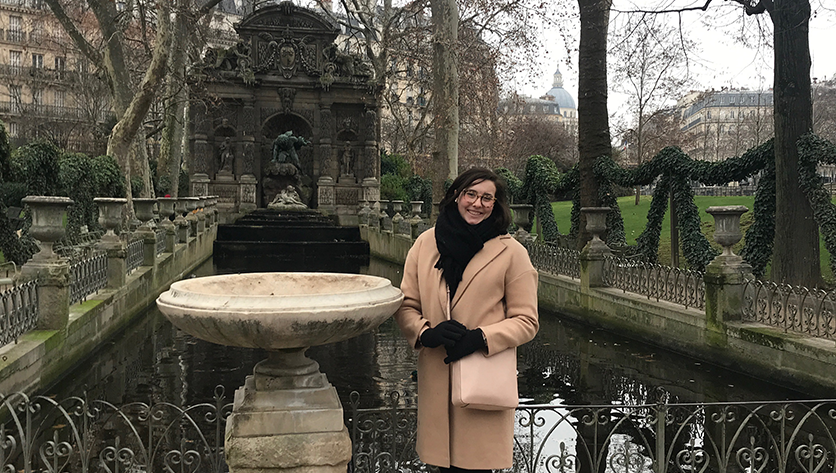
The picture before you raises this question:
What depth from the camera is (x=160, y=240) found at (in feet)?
51.0

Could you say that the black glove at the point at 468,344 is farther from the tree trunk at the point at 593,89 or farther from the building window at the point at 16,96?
the building window at the point at 16,96

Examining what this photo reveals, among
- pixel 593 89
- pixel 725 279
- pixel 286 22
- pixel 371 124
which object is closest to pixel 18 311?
pixel 725 279

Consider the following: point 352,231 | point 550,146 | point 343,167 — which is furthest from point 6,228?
point 550,146

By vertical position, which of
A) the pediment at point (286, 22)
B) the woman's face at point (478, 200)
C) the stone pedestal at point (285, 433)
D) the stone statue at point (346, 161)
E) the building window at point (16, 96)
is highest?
the pediment at point (286, 22)

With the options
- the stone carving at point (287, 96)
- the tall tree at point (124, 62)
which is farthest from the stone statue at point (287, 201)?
the tall tree at point (124, 62)

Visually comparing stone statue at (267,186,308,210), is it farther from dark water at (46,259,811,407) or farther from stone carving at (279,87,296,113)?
dark water at (46,259,811,407)

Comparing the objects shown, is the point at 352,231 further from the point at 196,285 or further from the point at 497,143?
the point at 196,285

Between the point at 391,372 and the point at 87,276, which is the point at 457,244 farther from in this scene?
the point at 87,276

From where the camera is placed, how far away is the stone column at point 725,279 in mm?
8930

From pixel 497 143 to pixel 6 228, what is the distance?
30.8 metres

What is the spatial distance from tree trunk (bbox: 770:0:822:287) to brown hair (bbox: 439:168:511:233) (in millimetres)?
9329

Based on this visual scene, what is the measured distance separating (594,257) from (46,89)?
47.8m

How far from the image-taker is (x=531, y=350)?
33.1 feet

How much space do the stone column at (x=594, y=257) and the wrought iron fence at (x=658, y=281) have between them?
0.35 feet
